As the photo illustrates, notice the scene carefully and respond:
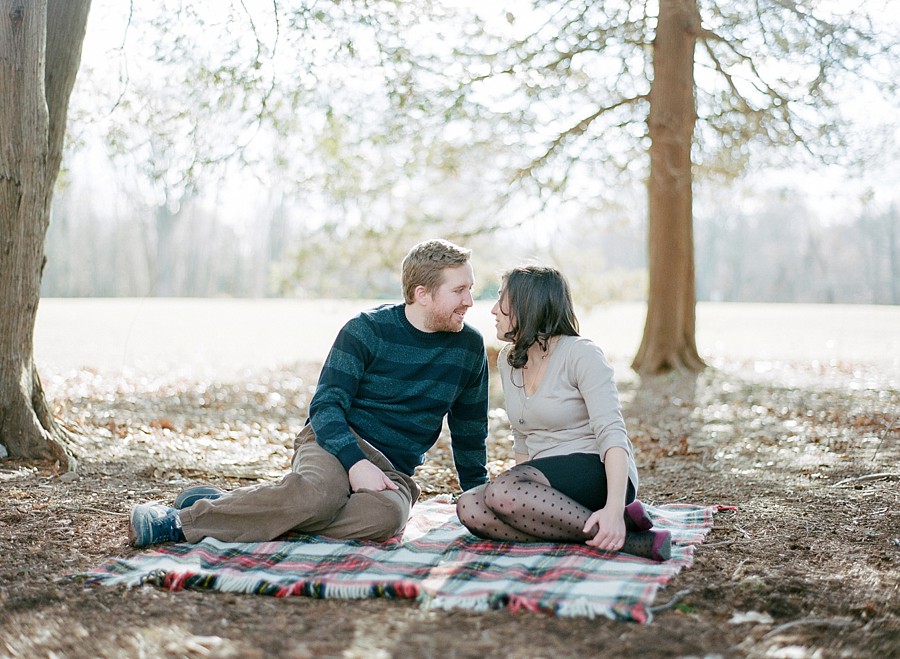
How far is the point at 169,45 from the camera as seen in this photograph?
675 cm

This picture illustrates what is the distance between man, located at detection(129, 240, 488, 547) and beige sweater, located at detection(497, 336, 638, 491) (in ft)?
→ 1.15

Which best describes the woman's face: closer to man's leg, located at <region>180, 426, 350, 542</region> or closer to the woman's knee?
the woman's knee

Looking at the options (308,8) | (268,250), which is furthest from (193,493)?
(268,250)

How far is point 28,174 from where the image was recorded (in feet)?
16.1

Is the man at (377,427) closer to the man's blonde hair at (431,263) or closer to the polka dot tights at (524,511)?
the man's blonde hair at (431,263)

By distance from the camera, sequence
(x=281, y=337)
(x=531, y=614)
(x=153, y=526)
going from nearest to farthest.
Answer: (x=531, y=614)
(x=153, y=526)
(x=281, y=337)

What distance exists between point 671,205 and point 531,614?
32.2 feet

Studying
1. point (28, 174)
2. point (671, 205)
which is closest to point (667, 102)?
point (671, 205)

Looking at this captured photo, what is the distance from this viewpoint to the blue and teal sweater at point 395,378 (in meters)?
3.68

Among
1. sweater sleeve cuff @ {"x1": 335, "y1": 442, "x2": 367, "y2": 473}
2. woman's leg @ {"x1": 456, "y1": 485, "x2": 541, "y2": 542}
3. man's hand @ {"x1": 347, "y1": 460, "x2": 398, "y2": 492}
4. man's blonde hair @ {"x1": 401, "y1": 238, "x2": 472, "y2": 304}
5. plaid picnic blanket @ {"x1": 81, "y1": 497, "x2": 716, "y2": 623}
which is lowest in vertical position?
plaid picnic blanket @ {"x1": 81, "y1": 497, "x2": 716, "y2": 623}

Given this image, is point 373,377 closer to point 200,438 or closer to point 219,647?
point 219,647

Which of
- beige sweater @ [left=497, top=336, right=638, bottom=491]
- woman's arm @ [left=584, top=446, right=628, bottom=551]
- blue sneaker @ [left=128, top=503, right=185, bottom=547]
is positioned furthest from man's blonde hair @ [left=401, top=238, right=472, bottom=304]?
blue sneaker @ [left=128, top=503, right=185, bottom=547]

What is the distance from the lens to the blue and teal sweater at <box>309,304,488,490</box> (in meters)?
3.68

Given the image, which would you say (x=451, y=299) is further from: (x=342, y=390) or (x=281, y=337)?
(x=281, y=337)
